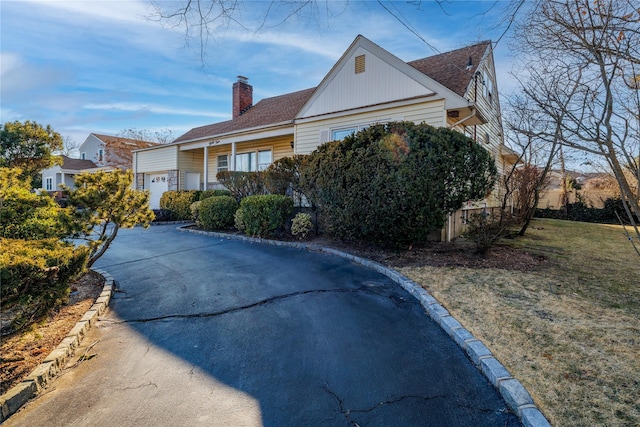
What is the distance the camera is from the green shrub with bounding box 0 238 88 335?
2.52 meters

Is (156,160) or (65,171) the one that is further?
(65,171)

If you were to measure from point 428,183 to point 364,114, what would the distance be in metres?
5.11

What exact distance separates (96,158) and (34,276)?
38404 millimetres

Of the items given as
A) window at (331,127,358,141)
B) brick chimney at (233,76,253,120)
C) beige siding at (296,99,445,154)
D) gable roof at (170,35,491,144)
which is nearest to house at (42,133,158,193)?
brick chimney at (233,76,253,120)

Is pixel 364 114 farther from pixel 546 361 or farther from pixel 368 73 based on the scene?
pixel 546 361

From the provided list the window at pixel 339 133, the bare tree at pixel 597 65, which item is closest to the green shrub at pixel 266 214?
the window at pixel 339 133

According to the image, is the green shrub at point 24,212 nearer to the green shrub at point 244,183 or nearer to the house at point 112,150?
the green shrub at point 244,183

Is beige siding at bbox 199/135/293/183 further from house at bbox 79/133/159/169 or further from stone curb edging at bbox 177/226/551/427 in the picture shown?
house at bbox 79/133/159/169

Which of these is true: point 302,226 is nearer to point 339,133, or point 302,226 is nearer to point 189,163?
point 339,133

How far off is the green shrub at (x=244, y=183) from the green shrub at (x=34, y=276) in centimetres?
844

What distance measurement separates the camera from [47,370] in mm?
2824

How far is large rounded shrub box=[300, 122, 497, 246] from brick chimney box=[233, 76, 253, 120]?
13.8 meters

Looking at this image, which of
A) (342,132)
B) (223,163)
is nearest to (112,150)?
(223,163)

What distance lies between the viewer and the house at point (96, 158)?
3156cm
